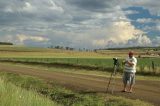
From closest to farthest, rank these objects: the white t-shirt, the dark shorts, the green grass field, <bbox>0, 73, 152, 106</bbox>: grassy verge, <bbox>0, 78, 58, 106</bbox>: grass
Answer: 1. <bbox>0, 78, 58, 106</bbox>: grass
2. <bbox>0, 73, 152, 106</bbox>: grassy verge
3. the white t-shirt
4. the dark shorts
5. the green grass field

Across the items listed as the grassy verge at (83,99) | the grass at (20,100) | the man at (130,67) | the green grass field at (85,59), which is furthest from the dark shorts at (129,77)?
the green grass field at (85,59)

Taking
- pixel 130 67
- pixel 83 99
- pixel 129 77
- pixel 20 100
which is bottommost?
pixel 83 99

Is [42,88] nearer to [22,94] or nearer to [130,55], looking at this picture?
[130,55]

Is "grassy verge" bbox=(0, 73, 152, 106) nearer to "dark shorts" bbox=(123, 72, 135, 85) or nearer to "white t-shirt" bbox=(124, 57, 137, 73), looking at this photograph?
"dark shorts" bbox=(123, 72, 135, 85)

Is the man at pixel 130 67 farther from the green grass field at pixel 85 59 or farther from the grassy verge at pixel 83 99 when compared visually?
the green grass field at pixel 85 59

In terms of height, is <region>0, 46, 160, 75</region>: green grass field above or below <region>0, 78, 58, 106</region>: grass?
below

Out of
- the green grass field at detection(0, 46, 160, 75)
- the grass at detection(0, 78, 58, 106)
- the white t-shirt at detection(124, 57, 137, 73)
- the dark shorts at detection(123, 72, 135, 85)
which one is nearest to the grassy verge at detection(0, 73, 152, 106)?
the dark shorts at detection(123, 72, 135, 85)

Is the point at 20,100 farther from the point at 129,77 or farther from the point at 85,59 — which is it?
the point at 85,59

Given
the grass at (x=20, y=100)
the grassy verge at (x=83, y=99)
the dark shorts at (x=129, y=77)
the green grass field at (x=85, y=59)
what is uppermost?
the dark shorts at (x=129, y=77)

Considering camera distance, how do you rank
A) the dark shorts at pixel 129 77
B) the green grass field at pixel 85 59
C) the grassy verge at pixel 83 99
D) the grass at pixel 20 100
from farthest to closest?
1. the green grass field at pixel 85 59
2. the dark shorts at pixel 129 77
3. the grassy verge at pixel 83 99
4. the grass at pixel 20 100

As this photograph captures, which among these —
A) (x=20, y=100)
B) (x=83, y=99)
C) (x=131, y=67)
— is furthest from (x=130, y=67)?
(x=20, y=100)

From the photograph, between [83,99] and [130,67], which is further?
[130,67]

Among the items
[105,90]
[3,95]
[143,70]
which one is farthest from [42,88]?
[143,70]

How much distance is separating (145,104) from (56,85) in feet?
35.3
